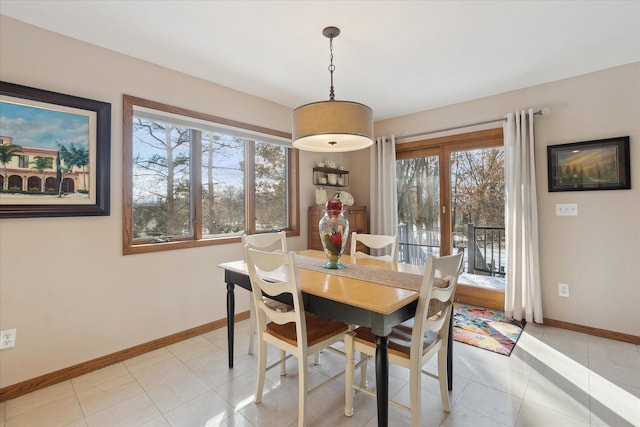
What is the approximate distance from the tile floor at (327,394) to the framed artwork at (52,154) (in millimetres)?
1220

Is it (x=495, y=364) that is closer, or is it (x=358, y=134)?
(x=358, y=134)

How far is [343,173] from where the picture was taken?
444 cm

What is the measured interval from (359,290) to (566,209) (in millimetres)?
2606

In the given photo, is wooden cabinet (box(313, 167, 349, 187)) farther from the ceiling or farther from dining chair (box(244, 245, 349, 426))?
dining chair (box(244, 245, 349, 426))

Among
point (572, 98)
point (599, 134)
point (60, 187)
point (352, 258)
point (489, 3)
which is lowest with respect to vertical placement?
point (352, 258)

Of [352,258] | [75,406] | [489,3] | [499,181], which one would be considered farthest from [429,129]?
[75,406]

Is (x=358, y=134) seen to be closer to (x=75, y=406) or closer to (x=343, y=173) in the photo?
(x=75, y=406)

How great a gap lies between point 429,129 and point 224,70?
2511mm

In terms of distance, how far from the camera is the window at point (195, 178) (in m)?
2.56

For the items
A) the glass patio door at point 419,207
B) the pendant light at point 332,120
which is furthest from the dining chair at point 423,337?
the glass patio door at point 419,207

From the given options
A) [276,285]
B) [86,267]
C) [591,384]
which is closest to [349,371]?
[276,285]

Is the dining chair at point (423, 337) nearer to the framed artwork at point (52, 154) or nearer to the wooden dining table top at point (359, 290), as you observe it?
the wooden dining table top at point (359, 290)

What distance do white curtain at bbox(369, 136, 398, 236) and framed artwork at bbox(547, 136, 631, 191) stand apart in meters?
1.68

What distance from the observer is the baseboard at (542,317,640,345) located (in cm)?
258
